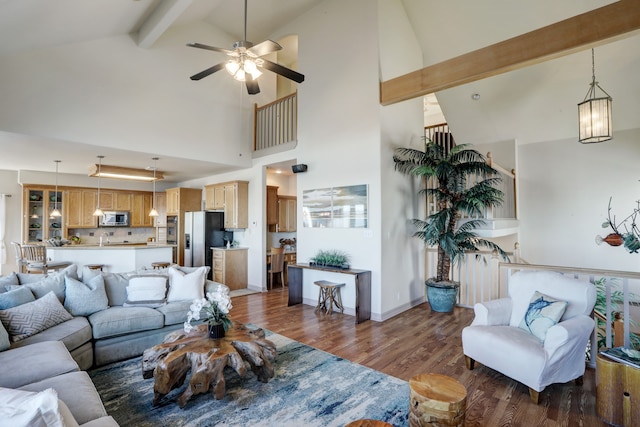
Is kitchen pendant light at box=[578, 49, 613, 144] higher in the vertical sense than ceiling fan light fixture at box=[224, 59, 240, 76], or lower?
lower

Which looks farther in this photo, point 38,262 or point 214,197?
point 214,197

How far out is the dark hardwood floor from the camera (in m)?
2.42

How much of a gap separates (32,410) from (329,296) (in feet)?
13.7

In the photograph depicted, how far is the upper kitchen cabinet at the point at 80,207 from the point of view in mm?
8133

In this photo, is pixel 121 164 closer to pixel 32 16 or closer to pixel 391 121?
pixel 32 16

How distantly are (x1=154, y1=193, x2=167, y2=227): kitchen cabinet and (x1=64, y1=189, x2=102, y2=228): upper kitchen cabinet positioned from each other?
1461mm

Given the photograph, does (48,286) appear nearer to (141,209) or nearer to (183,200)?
(183,200)

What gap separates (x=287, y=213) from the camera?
7.95m

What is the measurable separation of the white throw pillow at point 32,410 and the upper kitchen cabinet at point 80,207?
8.65 meters

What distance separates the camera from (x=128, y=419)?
91.3 inches

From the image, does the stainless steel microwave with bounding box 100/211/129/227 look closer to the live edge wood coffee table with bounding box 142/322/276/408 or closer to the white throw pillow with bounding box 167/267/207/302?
the white throw pillow with bounding box 167/267/207/302

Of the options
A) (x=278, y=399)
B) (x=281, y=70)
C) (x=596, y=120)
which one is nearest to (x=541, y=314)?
(x=278, y=399)

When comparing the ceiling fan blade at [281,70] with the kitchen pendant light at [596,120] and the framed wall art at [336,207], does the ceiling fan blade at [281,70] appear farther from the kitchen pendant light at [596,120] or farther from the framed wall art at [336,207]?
the kitchen pendant light at [596,120]

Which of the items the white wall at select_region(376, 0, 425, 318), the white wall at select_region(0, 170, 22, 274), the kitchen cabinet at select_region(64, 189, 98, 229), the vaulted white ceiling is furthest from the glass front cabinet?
the white wall at select_region(376, 0, 425, 318)
